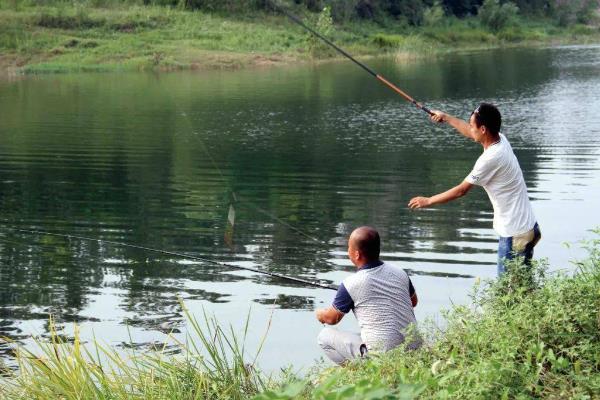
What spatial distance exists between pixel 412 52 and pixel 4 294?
46202 mm

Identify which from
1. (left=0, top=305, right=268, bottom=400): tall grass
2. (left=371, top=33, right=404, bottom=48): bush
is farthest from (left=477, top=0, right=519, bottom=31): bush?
(left=0, top=305, right=268, bottom=400): tall grass

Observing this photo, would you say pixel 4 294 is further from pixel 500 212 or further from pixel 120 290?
pixel 500 212

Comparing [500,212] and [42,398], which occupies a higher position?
[500,212]

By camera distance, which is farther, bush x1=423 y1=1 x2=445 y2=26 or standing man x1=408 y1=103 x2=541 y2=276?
bush x1=423 y1=1 x2=445 y2=26

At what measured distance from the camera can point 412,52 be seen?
54656 mm

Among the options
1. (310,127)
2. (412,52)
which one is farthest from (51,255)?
(412,52)

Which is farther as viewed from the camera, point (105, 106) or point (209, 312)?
point (105, 106)

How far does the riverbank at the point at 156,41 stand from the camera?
1834 inches

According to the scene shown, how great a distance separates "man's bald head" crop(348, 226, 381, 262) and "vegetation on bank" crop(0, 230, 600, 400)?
1.84ft

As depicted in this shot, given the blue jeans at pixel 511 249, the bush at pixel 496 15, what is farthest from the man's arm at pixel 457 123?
the bush at pixel 496 15

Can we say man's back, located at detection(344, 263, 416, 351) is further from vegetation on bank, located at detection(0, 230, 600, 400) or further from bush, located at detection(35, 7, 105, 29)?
bush, located at detection(35, 7, 105, 29)

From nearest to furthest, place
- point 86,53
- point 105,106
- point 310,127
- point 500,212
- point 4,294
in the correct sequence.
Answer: point 500,212, point 4,294, point 310,127, point 105,106, point 86,53

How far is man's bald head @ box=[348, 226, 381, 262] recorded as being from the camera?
5.81 m

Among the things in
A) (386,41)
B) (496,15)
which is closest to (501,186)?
(386,41)
